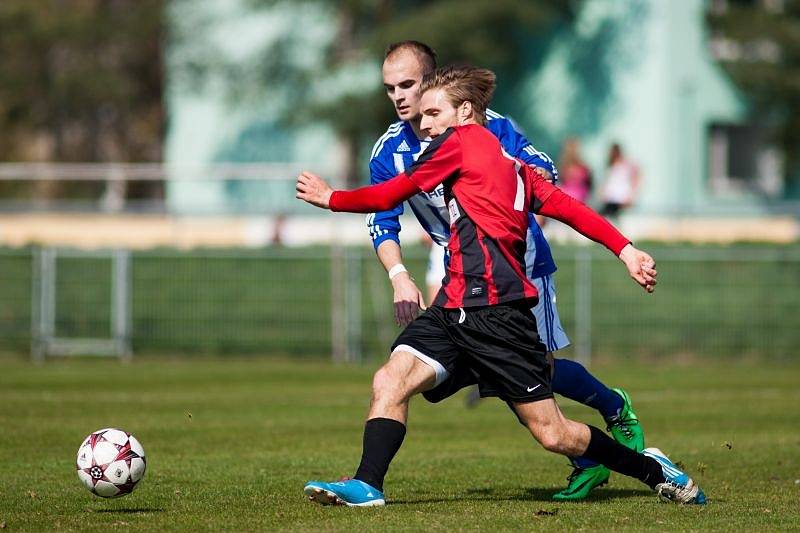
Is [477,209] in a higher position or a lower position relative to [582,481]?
higher

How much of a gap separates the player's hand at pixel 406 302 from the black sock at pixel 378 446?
64cm

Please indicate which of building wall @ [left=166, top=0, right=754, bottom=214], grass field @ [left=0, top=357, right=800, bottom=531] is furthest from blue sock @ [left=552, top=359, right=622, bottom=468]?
building wall @ [left=166, top=0, right=754, bottom=214]

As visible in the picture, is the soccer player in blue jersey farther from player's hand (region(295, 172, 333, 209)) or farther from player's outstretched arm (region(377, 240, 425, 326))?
player's hand (region(295, 172, 333, 209))

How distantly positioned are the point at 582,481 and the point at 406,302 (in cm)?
149

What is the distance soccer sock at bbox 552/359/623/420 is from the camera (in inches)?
320

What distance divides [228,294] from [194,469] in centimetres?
1308

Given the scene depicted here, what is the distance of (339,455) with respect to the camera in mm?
10211

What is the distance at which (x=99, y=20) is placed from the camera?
150 ft

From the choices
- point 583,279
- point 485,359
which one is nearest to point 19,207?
point 583,279

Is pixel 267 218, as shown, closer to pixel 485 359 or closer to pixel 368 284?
pixel 368 284

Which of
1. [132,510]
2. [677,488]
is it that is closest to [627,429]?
[677,488]

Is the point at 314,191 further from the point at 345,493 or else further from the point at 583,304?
the point at 583,304

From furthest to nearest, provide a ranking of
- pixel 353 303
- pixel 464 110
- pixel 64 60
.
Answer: pixel 64 60, pixel 353 303, pixel 464 110

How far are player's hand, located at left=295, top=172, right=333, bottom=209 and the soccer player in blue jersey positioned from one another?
2.89 feet
